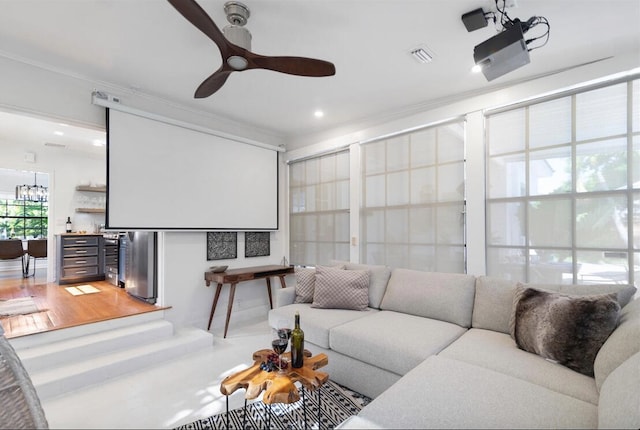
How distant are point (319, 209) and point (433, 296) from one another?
2097 mm

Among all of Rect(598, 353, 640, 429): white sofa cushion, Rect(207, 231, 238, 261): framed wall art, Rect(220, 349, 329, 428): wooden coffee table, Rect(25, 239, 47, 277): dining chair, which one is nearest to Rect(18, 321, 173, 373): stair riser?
Rect(207, 231, 238, 261): framed wall art

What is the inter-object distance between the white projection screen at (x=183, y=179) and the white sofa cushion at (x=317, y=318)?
148 cm

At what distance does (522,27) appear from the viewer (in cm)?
178

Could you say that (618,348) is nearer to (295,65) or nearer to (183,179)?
(295,65)

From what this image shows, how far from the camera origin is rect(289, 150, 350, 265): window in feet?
12.8

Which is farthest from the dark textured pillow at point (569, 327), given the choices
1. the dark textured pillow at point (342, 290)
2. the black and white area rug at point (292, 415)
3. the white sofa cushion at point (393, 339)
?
the dark textured pillow at point (342, 290)

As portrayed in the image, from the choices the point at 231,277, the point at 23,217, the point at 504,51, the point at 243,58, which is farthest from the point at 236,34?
the point at 23,217

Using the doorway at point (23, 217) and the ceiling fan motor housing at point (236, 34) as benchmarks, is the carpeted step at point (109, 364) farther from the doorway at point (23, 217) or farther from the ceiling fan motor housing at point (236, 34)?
the doorway at point (23, 217)

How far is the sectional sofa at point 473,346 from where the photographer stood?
1.15 m

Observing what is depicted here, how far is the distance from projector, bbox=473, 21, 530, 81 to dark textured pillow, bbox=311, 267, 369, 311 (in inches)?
74.1

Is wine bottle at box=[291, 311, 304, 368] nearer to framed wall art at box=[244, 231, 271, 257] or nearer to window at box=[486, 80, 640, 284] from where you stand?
window at box=[486, 80, 640, 284]

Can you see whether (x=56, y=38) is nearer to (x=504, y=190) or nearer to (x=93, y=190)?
(x=504, y=190)

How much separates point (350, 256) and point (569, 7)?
9.32 ft

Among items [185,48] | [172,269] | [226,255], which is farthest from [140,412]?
[185,48]
